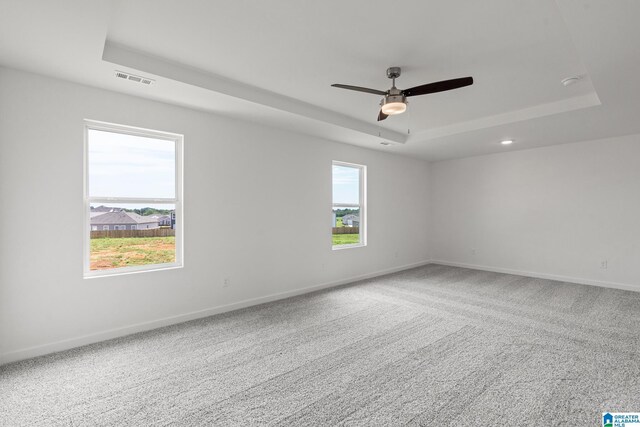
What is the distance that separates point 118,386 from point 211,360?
26.8 inches

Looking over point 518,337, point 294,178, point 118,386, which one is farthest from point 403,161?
point 118,386

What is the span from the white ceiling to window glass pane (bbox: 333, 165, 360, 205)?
5.10ft

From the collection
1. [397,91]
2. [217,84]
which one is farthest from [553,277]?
[217,84]

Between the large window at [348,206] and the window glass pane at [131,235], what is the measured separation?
263cm

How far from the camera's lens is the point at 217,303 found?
155 inches

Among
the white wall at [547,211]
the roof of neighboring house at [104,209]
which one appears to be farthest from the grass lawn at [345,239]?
the roof of neighboring house at [104,209]

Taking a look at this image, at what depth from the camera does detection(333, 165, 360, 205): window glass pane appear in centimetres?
557

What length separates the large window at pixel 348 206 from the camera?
18.2 ft

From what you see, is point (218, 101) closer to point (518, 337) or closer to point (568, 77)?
point (568, 77)

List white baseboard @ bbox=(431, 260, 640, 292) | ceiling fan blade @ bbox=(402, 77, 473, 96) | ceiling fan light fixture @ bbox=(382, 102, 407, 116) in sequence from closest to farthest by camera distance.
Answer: ceiling fan blade @ bbox=(402, 77, 473, 96) → ceiling fan light fixture @ bbox=(382, 102, 407, 116) → white baseboard @ bbox=(431, 260, 640, 292)

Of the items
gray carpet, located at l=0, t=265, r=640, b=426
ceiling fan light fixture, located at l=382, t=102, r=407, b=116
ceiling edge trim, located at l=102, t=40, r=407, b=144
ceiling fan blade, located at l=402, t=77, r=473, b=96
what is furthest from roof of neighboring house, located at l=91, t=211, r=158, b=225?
ceiling fan blade, located at l=402, t=77, r=473, b=96

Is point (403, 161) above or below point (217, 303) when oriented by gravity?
above

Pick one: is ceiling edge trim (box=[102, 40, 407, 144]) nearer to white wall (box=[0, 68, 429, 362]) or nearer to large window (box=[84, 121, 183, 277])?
white wall (box=[0, 68, 429, 362])

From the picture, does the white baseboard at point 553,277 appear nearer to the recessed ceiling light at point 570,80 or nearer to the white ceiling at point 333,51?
the white ceiling at point 333,51
